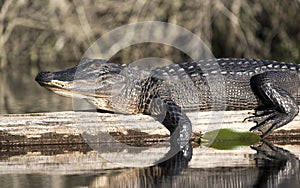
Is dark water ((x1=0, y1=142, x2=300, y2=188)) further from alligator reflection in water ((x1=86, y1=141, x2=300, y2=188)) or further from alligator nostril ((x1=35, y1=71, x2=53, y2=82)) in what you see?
alligator nostril ((x1=35, y1=71, x2=53, y2=82))

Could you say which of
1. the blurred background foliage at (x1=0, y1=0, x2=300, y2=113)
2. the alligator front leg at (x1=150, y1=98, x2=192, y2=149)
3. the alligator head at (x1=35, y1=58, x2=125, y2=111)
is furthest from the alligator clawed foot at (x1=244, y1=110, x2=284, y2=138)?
the blurred background foliage at (x1=0, y1=0, x2=300, y2=113)

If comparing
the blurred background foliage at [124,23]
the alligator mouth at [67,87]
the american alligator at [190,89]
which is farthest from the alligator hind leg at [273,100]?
the blurred background foliage at [124,23]

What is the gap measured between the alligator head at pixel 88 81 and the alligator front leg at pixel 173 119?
412 mm

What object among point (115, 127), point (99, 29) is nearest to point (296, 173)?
point (115, 127)

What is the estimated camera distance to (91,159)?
21.0 feet

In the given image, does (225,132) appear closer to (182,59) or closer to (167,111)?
(167,111)

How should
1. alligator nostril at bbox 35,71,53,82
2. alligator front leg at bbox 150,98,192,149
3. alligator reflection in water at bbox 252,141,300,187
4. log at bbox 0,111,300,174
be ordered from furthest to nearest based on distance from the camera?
alligator front leg at bbox 150,98,192,149 → log at bbox 0,111,300,174 → alligator nostril at bbox 35,71,53,82 → alligator reflection in water at bbox 252,141,300,187

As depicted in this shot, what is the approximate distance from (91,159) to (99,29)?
10207 mm

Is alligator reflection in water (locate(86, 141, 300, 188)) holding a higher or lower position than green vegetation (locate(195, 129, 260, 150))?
lower

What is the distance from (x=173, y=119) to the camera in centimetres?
698

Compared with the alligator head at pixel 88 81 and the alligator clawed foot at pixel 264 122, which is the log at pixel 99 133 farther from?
the alligator head at pixel 88 81

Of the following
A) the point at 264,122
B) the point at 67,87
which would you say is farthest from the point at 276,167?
the point at 67,87

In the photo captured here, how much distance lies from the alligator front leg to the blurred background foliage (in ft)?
21.8

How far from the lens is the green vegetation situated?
697 cm
